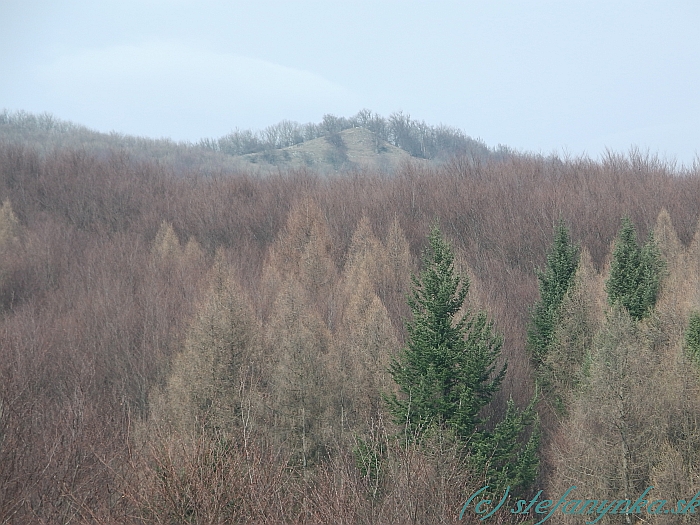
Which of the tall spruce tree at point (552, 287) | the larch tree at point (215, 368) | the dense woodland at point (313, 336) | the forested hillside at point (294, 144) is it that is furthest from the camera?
the forested hillside at point (294, 144)

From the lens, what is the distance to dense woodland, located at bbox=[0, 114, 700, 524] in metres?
12.8

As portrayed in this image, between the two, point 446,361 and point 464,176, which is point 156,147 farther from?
point 446,361

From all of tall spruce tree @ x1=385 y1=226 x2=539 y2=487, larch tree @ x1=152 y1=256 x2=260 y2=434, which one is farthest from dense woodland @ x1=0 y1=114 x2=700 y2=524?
tall spruce tree @ x1=385 y1=226 x2=539 y2=487

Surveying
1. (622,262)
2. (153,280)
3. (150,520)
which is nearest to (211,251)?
(153,280)

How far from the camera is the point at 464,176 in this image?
61656mm

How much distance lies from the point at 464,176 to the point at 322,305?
1080 inches

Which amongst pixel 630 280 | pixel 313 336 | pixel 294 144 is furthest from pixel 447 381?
pixel 294 144

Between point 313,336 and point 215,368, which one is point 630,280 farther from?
point 215,368

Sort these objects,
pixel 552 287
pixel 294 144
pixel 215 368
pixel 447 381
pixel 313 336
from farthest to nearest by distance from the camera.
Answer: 1. pixel 294 144
2. pixel 552 287
3. pixel 313 336
4. pixel 215 368
5. pixel 447 381

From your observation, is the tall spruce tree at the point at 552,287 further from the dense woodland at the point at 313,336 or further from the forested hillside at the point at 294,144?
the forested hillside at the point at 294,144

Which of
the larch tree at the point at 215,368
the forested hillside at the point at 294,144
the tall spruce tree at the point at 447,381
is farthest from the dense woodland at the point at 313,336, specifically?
the forested hillside at the point at 294,144

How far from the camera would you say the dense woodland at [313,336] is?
12.8m

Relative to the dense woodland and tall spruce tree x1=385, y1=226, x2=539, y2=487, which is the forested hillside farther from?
tall spruce tree x1=385, y1=226, x2=539, y2=487

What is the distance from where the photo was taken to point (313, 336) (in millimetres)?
28656
